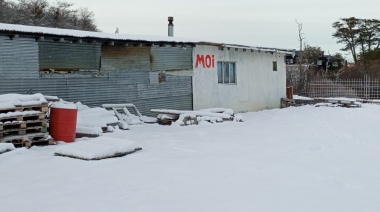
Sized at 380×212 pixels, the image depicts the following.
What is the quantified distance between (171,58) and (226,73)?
335 centimetres

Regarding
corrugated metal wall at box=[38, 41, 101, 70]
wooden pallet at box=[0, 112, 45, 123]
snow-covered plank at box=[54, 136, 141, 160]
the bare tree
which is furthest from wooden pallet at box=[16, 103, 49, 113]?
the bare tree

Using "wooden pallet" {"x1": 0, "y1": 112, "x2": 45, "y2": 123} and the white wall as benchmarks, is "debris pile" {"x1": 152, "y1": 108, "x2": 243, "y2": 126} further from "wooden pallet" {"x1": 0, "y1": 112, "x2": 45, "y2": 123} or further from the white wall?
"wooden pallet" {"x1": 0, "y1": 112, "x2": 45, "y2": 123}

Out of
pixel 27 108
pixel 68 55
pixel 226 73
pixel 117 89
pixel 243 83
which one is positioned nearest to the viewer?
pixel 27 108

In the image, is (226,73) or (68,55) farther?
(226,73)

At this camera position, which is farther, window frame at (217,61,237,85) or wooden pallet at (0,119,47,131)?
window frame at (217,61,237,85)

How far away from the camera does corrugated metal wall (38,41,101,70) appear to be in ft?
37.2

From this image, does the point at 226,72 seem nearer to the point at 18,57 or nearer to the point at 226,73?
the point at 226,73

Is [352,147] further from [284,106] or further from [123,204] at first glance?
[284,106]

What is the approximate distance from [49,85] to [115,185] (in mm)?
6462

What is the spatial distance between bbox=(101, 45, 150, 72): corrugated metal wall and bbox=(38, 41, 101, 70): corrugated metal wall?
30cm

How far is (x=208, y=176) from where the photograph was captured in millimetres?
6340

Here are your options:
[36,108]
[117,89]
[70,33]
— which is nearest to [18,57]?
[70,33]

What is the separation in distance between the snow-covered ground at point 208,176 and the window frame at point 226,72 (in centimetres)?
689

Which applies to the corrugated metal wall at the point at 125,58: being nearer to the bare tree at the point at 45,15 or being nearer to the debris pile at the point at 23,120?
the debris pile at the point at 23,120
